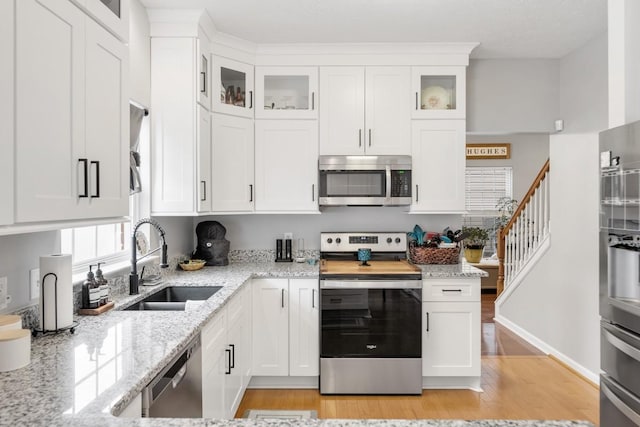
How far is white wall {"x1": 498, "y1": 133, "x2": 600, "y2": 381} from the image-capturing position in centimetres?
339

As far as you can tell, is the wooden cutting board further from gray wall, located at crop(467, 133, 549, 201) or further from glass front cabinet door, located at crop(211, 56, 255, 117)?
gray wall, located at crop(467, 133, 549, 201)

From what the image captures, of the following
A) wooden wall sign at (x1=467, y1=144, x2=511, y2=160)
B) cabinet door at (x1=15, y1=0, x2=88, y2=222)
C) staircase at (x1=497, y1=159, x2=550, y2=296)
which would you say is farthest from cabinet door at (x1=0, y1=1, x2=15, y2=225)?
wooden wall sign at (x1=467, y1=144, x2=511, y2=160)

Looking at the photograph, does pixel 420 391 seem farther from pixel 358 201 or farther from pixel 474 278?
pixel 358 201

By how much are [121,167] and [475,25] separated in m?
2.58

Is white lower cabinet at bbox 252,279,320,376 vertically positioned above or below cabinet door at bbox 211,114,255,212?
below

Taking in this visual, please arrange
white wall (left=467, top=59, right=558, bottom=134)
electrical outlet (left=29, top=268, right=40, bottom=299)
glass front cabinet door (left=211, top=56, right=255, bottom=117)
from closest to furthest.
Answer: electrical outlet (left=29, top=268, right=40, bottom=299), glass front cabinet door (left=211, top=56, right=255, bottom=117), white wall (left=467, top=59, right=558, bottom=134)

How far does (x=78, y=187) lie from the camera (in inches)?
56.6

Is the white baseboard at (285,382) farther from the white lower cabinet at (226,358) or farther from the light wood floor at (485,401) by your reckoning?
the white lower cabinet at (226,358)

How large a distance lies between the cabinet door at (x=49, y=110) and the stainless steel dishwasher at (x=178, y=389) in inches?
24.7

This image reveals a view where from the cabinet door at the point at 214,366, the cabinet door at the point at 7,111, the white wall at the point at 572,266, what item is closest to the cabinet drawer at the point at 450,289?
the white wall at the point at 572,266

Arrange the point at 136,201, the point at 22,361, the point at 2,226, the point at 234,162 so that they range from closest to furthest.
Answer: the point at 2,226
the point at 22,361
the point at 136,201
the point at 234,162

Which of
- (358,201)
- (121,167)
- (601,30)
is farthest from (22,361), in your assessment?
(601,30)

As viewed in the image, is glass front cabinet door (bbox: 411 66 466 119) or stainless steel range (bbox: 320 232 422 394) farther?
glass front cabinet door (bbox: 411 66 466 119)

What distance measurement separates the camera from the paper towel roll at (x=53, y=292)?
1.64 m
